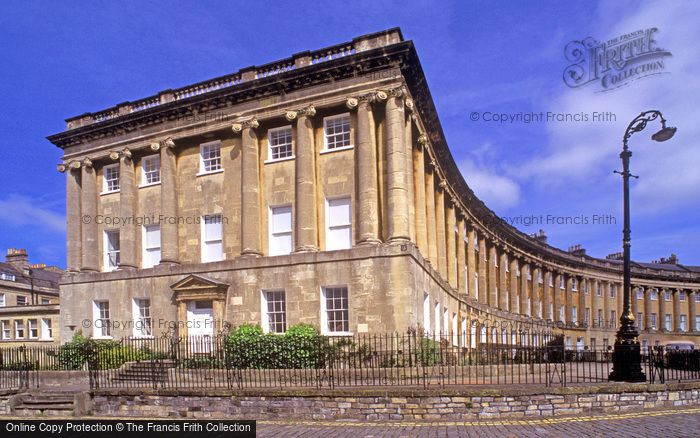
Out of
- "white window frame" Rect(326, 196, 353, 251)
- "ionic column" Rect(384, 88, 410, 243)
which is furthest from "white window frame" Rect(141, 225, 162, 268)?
"ionic column" Rect(384, 88, 410, 243)

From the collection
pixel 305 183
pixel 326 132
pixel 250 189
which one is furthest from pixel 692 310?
pixel 250 189

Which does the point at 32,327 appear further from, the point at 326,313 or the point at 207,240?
the point at 326,313

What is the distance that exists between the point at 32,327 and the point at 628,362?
4000cm

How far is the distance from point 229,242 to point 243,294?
2.74 metres

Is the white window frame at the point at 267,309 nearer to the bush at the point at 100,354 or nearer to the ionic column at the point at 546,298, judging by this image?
the bush at the point at 100,354

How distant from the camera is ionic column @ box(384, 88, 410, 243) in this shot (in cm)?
2083

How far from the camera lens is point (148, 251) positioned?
87.6ft

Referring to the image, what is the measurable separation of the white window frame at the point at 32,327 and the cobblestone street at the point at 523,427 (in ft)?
112

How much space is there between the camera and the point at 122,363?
21875mm

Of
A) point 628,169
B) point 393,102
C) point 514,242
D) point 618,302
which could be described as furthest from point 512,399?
point 618,302

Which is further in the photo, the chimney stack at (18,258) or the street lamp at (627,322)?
the chimney stack at (18,258)

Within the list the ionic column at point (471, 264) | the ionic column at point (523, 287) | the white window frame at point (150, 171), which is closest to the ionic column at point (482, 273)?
the ionic column at point (471, 264)

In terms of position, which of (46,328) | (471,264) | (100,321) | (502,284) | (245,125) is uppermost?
(245,125)

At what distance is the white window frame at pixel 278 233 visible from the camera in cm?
2333
